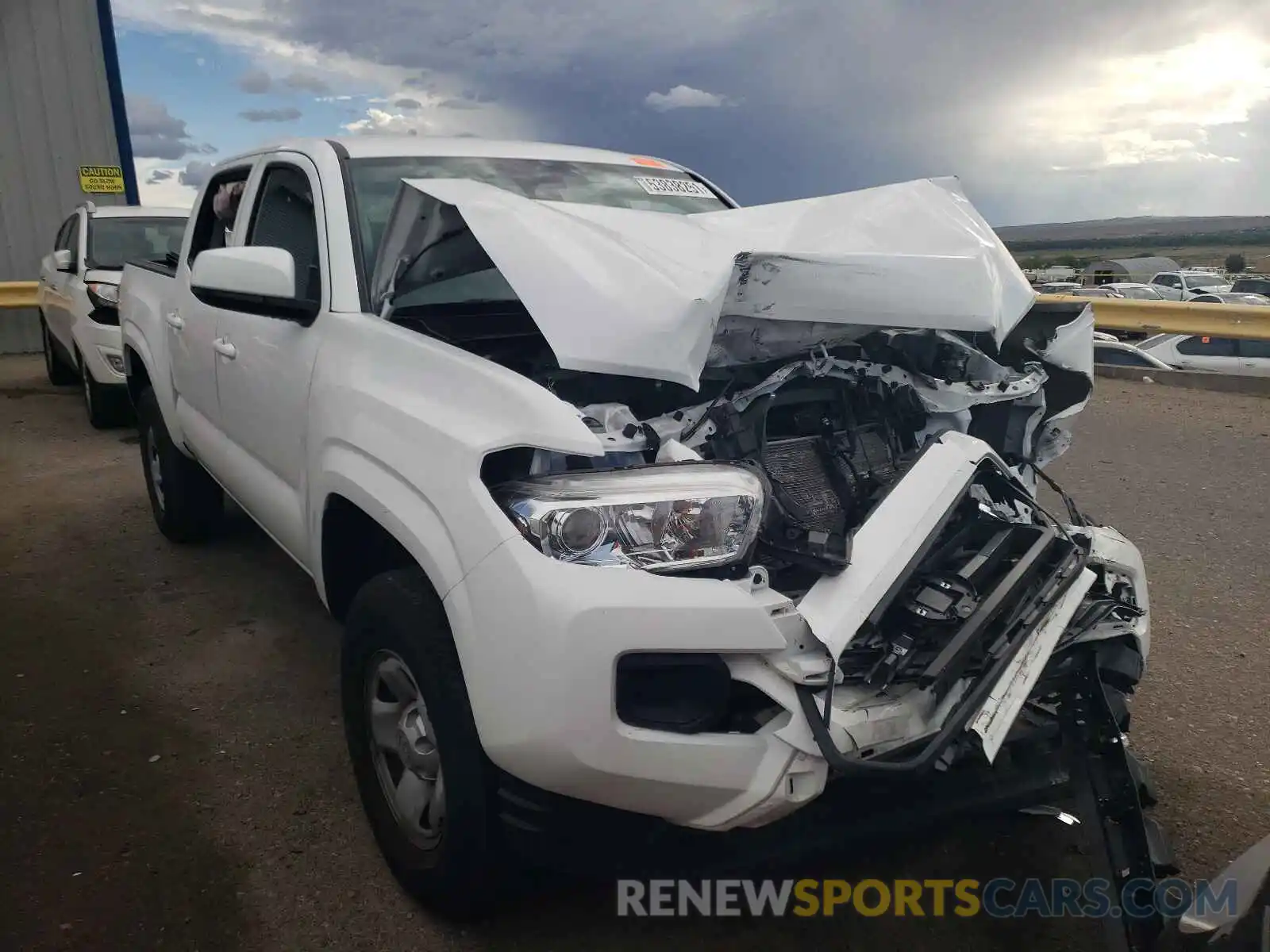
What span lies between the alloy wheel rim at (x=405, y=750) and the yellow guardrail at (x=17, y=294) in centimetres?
1146

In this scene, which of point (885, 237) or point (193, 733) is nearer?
point (885, 237)

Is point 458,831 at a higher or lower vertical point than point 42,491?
higher

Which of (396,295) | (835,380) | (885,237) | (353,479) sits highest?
(885,237)

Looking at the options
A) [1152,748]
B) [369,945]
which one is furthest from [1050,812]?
[369,945]

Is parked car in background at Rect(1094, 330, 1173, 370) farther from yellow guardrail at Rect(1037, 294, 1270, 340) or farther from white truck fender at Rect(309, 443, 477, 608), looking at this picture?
white truck fender at Rect(309, 443, 477, 608)

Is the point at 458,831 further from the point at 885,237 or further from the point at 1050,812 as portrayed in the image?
the point at 885,237

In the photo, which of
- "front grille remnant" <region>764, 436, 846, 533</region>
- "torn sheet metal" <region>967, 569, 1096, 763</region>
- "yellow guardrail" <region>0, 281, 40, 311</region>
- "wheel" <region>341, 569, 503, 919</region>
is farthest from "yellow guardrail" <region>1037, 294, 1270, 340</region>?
"yellow guardrail" <region>0, 281, 40, 311</region>

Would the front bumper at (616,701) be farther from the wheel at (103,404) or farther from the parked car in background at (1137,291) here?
the parked car in background at (1137,291)

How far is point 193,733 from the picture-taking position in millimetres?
3199

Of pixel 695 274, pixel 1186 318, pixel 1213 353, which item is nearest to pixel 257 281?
pixel 695 274

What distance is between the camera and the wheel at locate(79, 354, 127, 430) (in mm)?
7938

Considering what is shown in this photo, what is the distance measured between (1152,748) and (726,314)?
2.01 meters

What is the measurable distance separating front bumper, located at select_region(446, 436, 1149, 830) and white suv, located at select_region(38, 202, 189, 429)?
22.1 feet

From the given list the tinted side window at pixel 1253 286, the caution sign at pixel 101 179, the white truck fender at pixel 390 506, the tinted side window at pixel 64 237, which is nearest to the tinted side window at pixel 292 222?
the white truck fender at pixel 390 506
